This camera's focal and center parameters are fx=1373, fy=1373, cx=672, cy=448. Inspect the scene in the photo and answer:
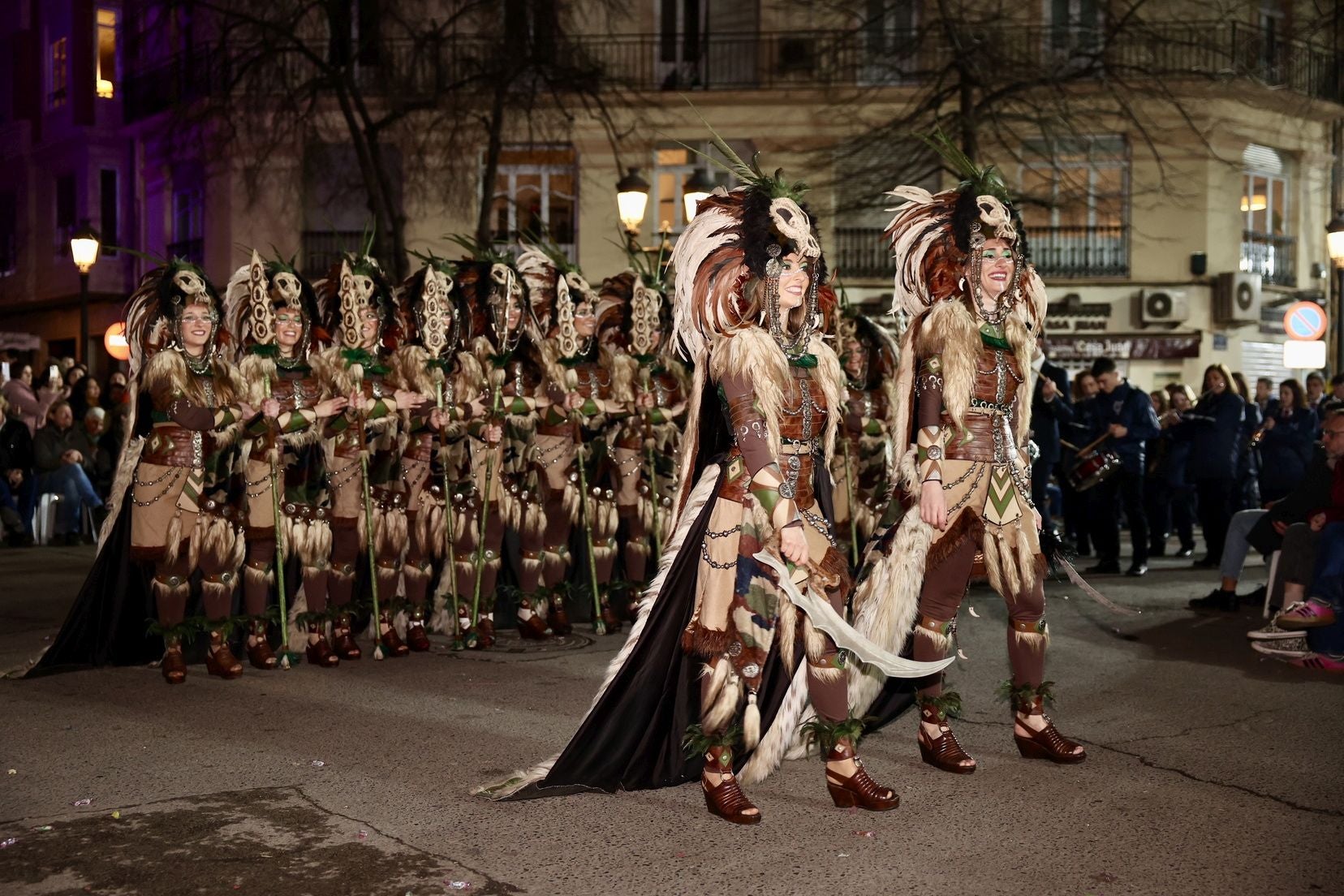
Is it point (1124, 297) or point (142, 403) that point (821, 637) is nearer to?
point (142, 403)

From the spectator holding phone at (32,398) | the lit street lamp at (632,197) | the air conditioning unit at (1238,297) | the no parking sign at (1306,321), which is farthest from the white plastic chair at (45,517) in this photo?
the air conditioning unit at (1238,297)

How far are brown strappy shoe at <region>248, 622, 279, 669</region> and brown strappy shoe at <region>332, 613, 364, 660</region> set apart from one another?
0.38 meters

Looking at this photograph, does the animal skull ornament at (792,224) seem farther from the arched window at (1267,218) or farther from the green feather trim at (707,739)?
the arched window at (1267,218)

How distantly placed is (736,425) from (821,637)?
0.85m

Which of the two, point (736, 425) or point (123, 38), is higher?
point (123, 38)

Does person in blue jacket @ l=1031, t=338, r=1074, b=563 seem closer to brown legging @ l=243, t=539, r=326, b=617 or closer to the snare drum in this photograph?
the snare drum

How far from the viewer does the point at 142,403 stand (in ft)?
25.0

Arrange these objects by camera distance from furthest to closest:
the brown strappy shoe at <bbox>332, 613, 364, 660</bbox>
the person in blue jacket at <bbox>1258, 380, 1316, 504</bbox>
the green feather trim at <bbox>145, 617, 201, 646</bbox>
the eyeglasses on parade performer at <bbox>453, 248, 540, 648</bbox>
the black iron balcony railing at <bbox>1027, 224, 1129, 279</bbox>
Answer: the black iron balcony railing at <bbox>1027, 224, 1129, 279</bbox> < the person in blue jacket at <bbox>1258, 380, 1316, 504</bbox> < the eyeglasses on parade performer at <bbox>453, 248, 540, 648</bbox> < the brown strappy shoe at <bbox>332, 613, 364, 660</bbox> < the green feather trim at <bbox>145, 617, 201, 646</bbox>

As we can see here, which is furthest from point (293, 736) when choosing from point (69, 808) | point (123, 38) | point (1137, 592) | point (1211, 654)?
point (123, 38)

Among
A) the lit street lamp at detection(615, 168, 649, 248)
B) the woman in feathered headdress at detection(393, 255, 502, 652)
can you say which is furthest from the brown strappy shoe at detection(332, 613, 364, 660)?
the lit street lamp at detection(615, 168, 649, 248)

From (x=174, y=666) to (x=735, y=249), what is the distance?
14.2 ft

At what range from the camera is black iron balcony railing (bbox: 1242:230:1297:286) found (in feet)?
85.9

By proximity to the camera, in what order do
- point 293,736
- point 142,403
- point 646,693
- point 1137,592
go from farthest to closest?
point 1137,592
point 142,403
point 293,736
point 646,693

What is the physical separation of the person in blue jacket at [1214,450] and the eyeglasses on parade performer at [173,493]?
8.62m
